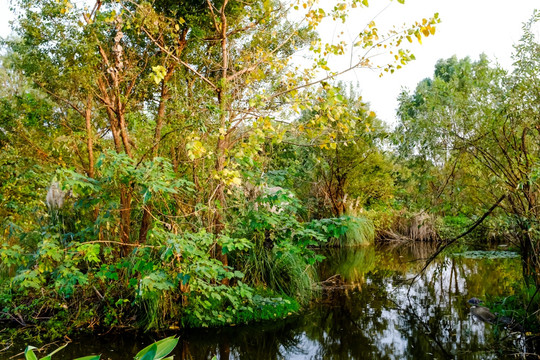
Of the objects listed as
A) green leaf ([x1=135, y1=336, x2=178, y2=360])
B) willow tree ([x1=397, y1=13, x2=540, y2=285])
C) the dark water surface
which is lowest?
the dark water surface

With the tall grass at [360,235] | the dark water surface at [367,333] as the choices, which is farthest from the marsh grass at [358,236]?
the dark water surface at [367,333]

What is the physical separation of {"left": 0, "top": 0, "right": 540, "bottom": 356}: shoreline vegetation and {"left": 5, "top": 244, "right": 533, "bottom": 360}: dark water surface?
35 centimetres

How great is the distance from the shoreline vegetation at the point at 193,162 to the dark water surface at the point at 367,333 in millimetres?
346

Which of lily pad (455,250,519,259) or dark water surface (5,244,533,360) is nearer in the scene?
dark water surface (5,244,533,360)

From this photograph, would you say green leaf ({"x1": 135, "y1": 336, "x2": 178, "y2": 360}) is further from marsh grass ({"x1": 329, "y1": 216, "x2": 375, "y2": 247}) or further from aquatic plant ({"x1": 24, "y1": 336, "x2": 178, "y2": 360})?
marsh grass ({"x1": 329, "y1": 216, "x2": 375, "y2": 247})

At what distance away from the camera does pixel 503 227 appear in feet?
17.2

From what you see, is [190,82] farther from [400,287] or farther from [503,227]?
[400,287]

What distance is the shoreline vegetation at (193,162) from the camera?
4.78 meters

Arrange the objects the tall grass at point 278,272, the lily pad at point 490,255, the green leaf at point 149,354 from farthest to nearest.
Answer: the lily pad at point 490,255 < the tall grass at point 278,272 < the green leaf at point 149,354

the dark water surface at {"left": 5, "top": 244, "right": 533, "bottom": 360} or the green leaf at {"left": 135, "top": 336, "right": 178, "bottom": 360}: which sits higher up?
the green leaf at {"left": 135, "top": 336, "right": 178, "bottom": 360}

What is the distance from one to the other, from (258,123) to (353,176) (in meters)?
10.4

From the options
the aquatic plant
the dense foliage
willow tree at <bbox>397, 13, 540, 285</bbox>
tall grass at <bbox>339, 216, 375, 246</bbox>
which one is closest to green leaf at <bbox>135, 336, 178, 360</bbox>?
the aquatic plant

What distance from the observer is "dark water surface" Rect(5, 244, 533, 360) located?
4750 millimetres

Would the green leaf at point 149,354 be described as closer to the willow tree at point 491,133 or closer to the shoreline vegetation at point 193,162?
the shoreline vegetation at point 193,162
